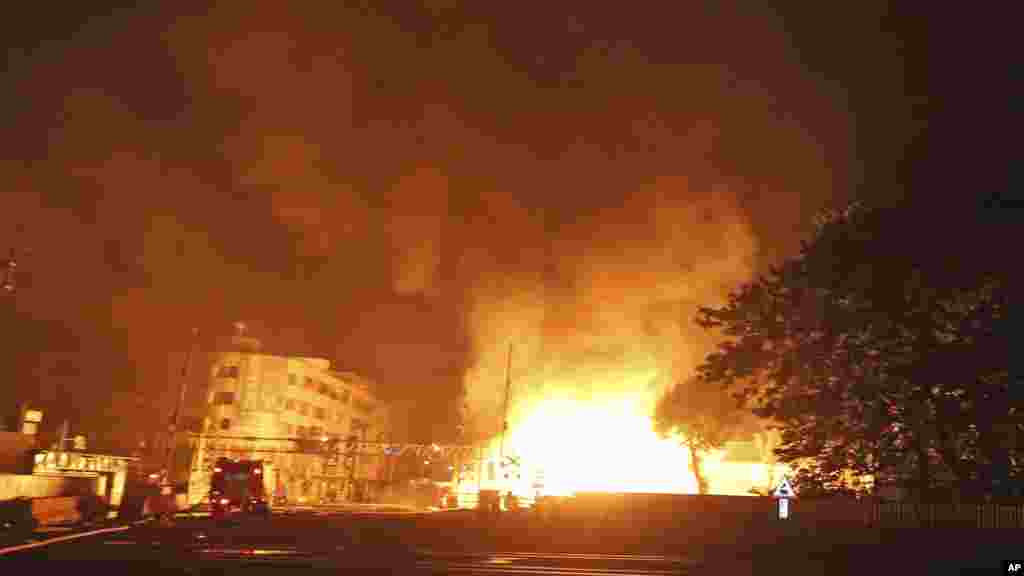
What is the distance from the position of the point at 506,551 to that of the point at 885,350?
1504 centimetres

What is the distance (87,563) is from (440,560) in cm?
691

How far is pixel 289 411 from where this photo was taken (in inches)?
3563

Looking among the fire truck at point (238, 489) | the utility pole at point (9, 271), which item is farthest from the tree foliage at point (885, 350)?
the utility pole at point (9, 271)

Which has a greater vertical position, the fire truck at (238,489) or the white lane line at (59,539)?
the fire truck at (238,489)

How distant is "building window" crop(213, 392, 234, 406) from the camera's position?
86656 millimetres

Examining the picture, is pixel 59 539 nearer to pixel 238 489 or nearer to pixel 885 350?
pixel 238 489

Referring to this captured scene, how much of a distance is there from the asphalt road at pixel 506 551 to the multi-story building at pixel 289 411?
4600 cm

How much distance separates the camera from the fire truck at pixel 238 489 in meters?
36.1

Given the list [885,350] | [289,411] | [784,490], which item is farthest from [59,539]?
[289,411]

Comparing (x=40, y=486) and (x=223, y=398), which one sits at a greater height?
(x=223, y=398)

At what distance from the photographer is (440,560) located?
18.2 metres

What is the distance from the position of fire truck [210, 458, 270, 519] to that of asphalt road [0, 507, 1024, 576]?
27.6ft

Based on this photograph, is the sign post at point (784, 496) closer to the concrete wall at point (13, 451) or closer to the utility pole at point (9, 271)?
the utility pole at point (9, 271)

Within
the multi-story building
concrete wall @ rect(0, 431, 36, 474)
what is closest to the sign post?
concrete wall @ rect(0, 431, 36, 474)
